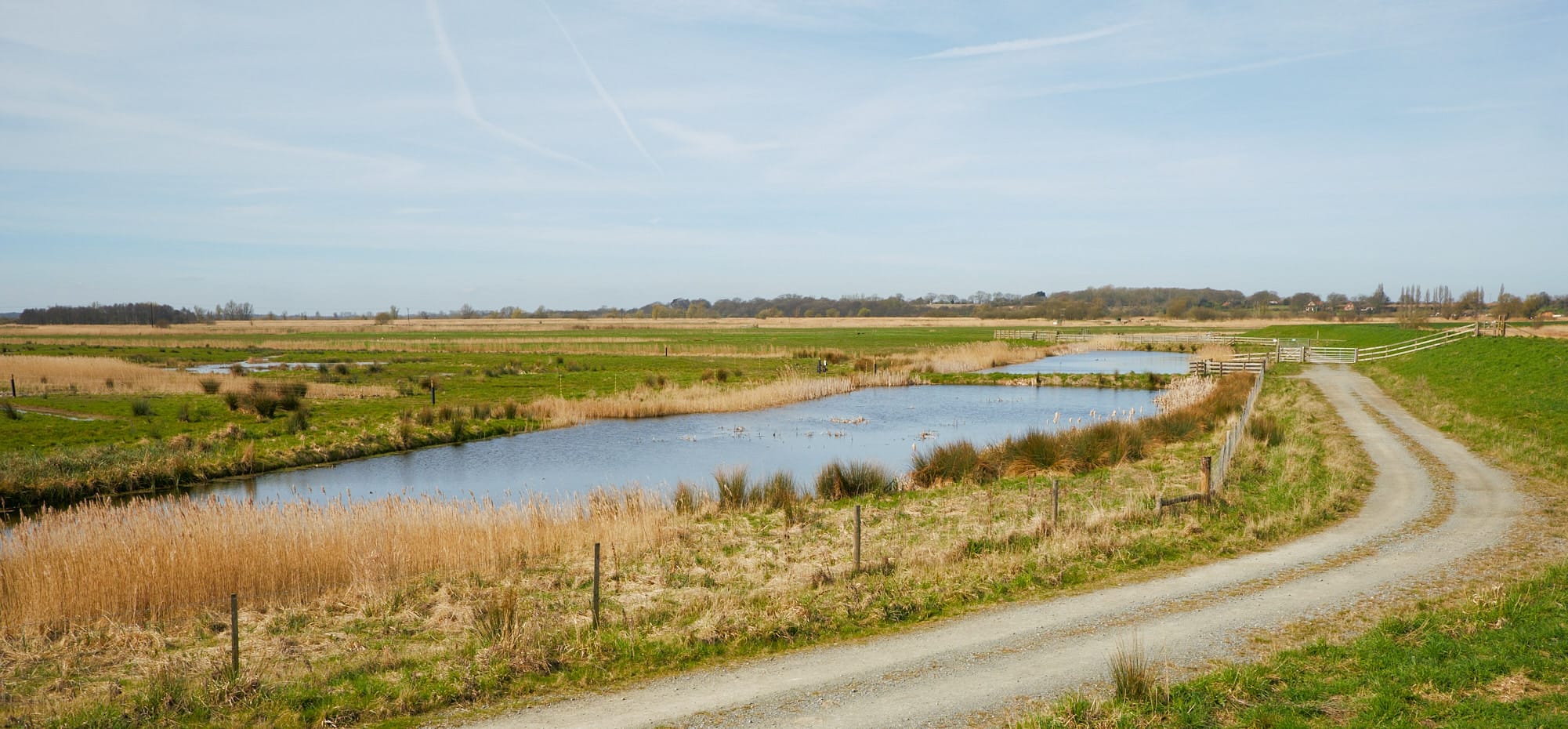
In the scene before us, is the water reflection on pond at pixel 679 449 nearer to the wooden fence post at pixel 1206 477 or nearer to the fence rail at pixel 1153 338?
the wooden fence post at pixel 1206 477

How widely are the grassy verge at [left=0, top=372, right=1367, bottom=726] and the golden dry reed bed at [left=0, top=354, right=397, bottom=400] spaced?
33.9 m

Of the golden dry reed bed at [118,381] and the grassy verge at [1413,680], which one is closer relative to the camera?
the grassy verge at [1413,680]

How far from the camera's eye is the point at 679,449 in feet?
105

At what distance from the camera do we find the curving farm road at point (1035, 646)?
27.1 feet

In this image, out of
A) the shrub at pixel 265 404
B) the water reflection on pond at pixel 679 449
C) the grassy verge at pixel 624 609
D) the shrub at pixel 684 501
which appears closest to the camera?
the grassy verge at pixel 624 609

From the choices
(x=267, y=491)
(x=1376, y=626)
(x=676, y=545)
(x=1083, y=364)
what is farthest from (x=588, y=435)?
(x=1083, y=364)

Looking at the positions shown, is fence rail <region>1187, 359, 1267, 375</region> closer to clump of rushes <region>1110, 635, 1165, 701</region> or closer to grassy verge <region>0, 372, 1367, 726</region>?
grassy verge <region>0, 372, 1367, 726</region>

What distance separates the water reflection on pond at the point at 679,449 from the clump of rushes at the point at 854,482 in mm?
2113

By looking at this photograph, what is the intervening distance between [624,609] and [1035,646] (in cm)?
531

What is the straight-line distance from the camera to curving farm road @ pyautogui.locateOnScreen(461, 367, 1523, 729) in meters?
8.27

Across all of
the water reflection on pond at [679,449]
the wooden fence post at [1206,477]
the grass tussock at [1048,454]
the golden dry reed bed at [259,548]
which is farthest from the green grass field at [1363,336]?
the golden dry reed bed at [259,548]

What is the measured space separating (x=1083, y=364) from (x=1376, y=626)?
212 feet

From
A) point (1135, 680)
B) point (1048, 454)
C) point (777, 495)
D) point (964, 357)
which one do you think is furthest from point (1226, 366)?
point (1135, 680)

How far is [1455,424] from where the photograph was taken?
2638 centimetres
